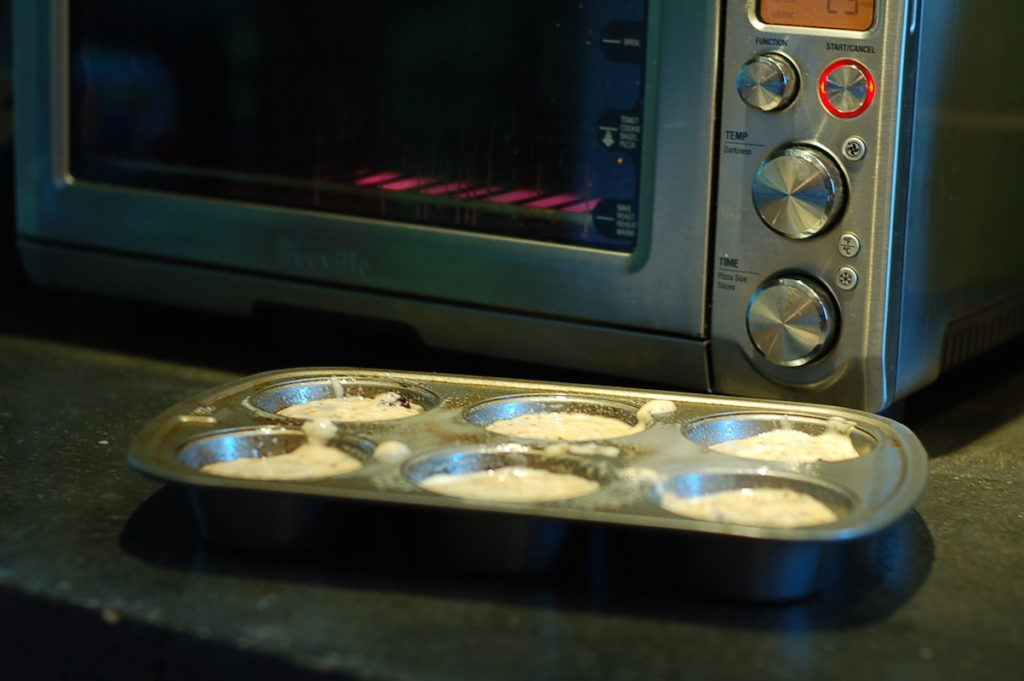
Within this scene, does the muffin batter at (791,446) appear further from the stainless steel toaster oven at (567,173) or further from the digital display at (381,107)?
the digital display at (381,107)

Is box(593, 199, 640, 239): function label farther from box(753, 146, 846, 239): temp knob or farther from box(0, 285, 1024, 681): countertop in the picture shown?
box(0, 285, 1024, 681): countertop

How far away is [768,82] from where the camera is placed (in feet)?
2.33

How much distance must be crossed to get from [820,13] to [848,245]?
5.0 inches

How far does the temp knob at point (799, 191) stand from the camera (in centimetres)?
70

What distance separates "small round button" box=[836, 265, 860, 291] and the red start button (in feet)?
0.28

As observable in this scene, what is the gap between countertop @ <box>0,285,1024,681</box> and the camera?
0.49 m

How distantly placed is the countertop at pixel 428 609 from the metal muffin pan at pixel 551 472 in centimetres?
2

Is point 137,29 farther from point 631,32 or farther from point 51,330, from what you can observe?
point 631,32

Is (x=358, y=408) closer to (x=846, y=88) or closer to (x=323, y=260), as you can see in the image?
(x=323, y=260)

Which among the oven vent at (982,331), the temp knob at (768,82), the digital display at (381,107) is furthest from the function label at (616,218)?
the oven vent at (982,331)

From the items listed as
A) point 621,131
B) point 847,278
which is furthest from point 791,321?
point 621,131

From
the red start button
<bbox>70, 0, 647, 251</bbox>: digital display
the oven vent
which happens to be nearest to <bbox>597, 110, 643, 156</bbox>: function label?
<bbox>70, 0, 647, 251</bbox>: digital display

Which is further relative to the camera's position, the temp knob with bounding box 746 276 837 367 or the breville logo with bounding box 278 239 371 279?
the breville logo with bounding box 278 239 371 279

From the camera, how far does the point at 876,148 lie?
69 cm
